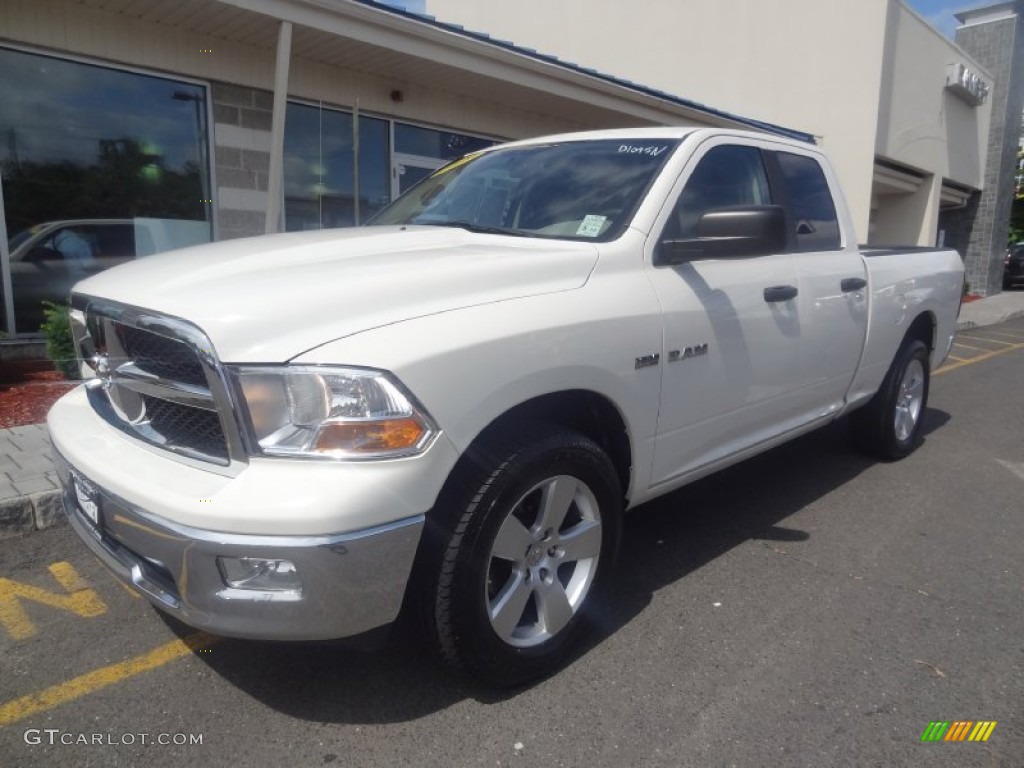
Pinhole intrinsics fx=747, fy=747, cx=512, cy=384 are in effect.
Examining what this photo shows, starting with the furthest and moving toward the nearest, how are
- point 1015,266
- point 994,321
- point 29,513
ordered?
point 1015,266 < point 994,321 < point 29,513

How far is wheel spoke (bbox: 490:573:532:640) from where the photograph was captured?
2.40 metres

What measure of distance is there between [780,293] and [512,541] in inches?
73.9

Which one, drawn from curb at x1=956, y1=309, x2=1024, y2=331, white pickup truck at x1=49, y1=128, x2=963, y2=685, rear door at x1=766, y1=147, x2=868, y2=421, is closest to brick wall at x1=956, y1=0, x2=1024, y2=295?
curb at x1=956, y1=309, x2=1024, y2=331

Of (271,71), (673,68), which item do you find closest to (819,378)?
(271,71)

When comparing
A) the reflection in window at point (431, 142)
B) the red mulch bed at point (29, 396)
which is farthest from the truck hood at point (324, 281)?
the reflection in window at point (431, 142)

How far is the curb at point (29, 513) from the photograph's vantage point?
12.0 ft

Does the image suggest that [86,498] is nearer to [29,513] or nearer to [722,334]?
[29,513]

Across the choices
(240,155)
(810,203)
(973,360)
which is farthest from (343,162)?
(973,360)

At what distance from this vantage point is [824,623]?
2977 millimetres

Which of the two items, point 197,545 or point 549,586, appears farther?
point 549,586

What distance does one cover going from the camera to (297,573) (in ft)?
6.40

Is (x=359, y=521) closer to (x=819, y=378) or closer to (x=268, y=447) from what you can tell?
(x=268, y=447)

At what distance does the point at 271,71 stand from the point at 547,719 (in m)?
7.45
